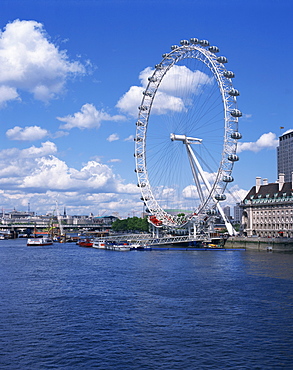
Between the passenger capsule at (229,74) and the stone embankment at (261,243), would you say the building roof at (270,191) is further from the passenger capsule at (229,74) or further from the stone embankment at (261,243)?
the passenger capsule at (229,74)

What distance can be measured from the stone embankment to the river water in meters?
28.9

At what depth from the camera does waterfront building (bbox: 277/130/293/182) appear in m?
185

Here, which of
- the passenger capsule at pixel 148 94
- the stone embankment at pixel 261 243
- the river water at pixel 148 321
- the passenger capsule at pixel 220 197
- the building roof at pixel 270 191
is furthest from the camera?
the building roof at pixel 270 191

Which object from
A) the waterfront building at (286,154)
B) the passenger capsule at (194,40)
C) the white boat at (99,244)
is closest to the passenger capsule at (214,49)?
the passenger capsule at (194,40)

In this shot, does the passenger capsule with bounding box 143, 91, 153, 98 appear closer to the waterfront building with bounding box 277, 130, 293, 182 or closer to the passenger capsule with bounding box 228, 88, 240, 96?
the passenger capsule with bounding box 228, 88, 240, 96

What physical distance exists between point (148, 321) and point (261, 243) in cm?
5499

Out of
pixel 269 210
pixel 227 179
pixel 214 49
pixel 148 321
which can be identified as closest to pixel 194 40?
pixel 214 49

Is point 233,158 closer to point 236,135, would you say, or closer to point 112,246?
point 236,135

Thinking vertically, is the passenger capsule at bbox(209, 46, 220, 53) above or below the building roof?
above

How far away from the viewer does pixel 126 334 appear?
23125 mm

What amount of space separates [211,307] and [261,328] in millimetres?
5044

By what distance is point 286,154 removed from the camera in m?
187

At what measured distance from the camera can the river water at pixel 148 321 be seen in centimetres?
1953

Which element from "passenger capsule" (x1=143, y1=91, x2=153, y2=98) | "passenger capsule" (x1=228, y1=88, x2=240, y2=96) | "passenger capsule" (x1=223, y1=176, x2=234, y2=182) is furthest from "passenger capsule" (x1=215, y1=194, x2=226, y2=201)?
"passenger capsule" (x1=143, y1=91, x2=153, y2=98)
